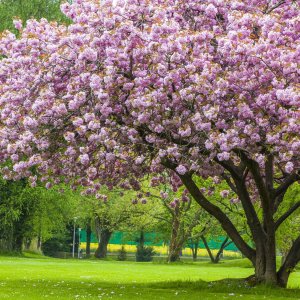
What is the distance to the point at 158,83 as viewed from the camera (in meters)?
16.4

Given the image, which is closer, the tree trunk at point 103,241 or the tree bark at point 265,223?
the tree bark at point 265,223

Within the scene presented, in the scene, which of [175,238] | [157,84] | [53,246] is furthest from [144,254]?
[157,84]

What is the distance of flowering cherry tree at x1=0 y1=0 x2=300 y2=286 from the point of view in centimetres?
1590

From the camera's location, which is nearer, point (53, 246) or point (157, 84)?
point (157, 84)

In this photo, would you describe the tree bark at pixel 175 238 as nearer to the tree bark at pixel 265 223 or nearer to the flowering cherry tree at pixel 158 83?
the tree bark at pixel 265 223

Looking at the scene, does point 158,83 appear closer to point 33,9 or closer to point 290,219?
point 290,219

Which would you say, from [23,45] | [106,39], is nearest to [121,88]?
[106,39]

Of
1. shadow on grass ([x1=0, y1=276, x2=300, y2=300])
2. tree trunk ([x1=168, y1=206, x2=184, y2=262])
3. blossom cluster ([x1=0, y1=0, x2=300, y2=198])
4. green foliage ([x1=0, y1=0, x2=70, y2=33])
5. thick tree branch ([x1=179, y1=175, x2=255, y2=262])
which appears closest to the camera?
blossom cluster ([x1=0, y1=0, x2=300, y2=198])

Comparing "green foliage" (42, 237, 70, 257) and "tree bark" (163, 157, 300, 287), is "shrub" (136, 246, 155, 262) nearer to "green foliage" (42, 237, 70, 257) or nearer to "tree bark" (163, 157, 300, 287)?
"green foliage" (42, 237, 70, 257)

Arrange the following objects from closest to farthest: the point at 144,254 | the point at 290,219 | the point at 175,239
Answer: the point at 290,219, the point at 175,239, the point at 144,254

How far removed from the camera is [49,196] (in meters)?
56.7

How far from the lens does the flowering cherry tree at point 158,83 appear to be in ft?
52.2

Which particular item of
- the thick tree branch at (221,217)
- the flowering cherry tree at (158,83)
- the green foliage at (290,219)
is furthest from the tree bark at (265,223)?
the green foliage at (290,219)

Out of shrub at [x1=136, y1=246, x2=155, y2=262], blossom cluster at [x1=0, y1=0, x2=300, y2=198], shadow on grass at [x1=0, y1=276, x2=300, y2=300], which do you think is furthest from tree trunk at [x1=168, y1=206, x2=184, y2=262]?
blossom cluster at [x1=0, y1=0, x2=300, y2=198]
